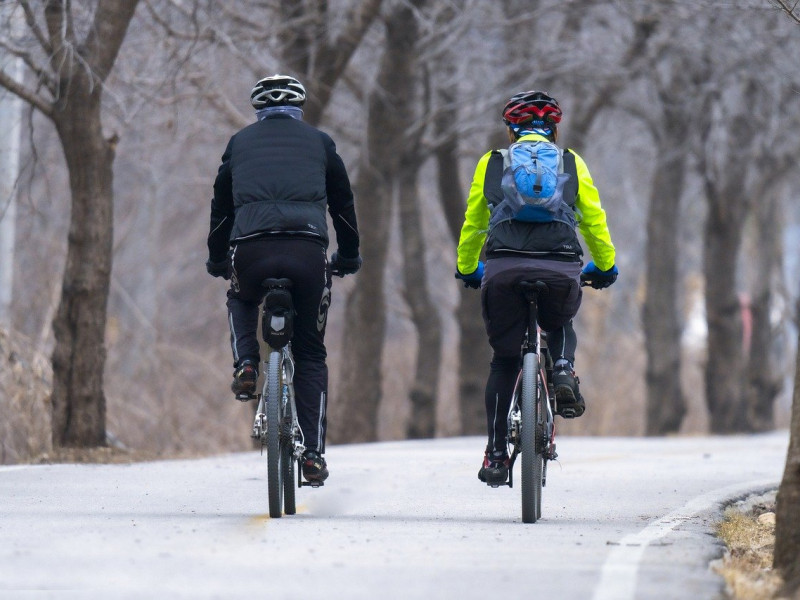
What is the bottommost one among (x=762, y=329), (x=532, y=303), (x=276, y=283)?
(x=532, y=303)

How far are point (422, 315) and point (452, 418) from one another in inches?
159

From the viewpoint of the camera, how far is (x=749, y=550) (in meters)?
8.21

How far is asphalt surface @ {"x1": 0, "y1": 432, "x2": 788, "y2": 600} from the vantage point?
6309 mm

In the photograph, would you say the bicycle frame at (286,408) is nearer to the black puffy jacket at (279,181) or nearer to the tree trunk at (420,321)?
the black puffy jacket at (279,181)

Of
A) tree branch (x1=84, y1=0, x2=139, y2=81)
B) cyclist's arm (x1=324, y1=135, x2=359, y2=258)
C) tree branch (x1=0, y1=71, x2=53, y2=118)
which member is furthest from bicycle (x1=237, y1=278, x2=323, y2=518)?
tree branch (x1=84, y1=0, x2=139, y2=81)

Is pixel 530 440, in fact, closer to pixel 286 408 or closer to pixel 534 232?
pixel 534 232

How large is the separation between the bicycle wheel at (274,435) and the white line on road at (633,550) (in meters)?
1.71

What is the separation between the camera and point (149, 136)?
24.2m

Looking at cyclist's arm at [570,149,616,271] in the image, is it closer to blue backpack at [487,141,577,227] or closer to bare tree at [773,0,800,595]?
blue backpack at [487,141,577,227]

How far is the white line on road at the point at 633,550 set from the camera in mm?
6238

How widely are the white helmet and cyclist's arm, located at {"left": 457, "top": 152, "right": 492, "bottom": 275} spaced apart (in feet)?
3.28

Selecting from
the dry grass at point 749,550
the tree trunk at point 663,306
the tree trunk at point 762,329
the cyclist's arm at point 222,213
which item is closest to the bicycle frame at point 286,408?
the cyclist's arm at point 222,213

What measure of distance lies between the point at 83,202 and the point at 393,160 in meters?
8.54

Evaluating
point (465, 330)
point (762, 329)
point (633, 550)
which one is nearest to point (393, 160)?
point (465, 330)
